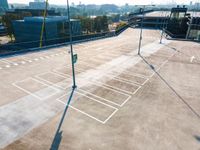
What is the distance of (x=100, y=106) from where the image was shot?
46.2 ft

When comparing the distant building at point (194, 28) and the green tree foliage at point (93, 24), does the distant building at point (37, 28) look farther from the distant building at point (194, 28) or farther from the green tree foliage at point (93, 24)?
the distant building at point (194, 28)

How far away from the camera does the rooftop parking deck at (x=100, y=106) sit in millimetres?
10555

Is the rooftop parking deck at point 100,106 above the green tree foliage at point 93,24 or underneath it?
underneath

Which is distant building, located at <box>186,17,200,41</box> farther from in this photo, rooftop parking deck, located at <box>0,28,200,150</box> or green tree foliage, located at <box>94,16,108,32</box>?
green tree foliage, located at <box>94,16,108,32</box>

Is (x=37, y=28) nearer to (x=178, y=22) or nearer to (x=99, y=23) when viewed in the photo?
(x=99, y=23)

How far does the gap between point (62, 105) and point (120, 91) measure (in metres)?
5.99

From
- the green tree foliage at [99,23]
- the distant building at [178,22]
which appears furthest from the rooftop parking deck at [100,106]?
the green tree foliage at [99,23]

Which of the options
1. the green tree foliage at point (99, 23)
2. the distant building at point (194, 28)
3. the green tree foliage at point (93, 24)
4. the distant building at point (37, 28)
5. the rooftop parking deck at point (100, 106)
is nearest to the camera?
the rooftop parking deck at point (100, 106)

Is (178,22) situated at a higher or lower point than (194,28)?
higher

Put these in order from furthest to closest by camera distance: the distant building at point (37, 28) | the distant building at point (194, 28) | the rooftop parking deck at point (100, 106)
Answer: the distant building at point (194, 28), the distant building at point (37, 28), the rooftop parking deck at point (100, 106)

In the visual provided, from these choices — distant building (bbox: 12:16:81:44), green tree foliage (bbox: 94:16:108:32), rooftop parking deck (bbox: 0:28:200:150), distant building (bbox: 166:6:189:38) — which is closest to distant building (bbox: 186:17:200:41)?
distant building (bbox: 166:6:189:38)

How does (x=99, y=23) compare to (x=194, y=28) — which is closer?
(x=194, y=28)

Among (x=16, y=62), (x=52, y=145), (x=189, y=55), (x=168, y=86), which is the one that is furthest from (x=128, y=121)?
(x=189, y=55)

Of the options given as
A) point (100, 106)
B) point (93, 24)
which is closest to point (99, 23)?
point (93, 24)
